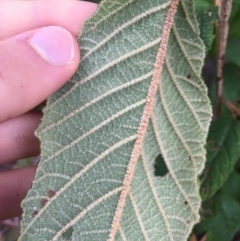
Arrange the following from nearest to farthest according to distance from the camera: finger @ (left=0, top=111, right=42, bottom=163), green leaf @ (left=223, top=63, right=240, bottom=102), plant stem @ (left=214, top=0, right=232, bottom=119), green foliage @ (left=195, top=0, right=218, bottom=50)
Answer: plant stem @ (left=214, top=0, right=232, bottom=119)
green foliage @ (left=195, top=0, right=218, bottom=50)
finger @ (left=0, top=111, right=42, bottom=163)
green leaf @ (left=223, top=63, right=240, bottom=102)

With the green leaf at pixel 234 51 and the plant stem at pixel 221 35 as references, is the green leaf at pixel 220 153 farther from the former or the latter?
the green leaf at pixel 234 51

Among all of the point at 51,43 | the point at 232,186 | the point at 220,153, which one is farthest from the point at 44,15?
the point at 232,186

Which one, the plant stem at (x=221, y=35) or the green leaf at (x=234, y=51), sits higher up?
the plant stem at (x=221, y=35)

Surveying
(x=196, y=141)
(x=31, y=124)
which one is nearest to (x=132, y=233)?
(x=196, y=141)

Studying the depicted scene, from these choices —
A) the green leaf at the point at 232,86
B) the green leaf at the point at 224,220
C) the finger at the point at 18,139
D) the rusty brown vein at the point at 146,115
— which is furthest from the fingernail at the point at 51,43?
the green leaf at the point at 224,220

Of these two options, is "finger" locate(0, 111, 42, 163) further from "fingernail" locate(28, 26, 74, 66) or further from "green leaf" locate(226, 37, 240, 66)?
"green leaf" locate(226, 37, 240, 66)

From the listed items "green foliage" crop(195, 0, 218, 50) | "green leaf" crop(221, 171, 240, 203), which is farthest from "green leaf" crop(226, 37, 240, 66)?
"green leaf" crop(221, 171, 240, 203)

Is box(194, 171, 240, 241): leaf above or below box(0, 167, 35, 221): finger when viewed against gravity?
below

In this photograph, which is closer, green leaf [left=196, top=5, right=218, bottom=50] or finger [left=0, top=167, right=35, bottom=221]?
green leaf [left=196, top=5, right=218, bottom=50]
